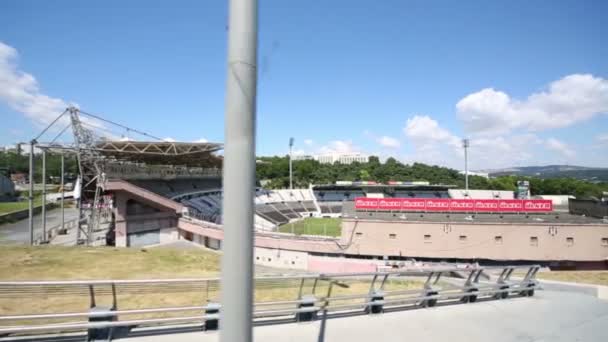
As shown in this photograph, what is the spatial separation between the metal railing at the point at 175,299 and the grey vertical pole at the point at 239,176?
2457 mm

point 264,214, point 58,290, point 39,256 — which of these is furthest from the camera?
point 264,214

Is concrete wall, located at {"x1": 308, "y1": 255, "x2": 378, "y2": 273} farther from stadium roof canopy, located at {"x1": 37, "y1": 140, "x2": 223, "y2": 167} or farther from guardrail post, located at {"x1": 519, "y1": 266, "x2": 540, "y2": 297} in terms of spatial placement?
guardrail post, located at {"x1": 519, "y1": 266, "x2": 540, "y2": 297}

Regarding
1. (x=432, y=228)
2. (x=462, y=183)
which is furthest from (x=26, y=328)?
(x=462, y=183)

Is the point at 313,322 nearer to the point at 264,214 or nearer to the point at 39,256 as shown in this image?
the point at 39,256

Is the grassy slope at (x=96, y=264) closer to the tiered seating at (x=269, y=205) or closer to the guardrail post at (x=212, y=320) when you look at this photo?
the guardrail post at (x=212, y=320)

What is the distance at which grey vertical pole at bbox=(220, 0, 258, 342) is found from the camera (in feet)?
6.12

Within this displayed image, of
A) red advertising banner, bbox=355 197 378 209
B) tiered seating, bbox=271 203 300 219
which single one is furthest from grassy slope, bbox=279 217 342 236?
tiered seating, bbox=271 203 300 219

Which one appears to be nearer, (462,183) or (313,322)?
(313,322)

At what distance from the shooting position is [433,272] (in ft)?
17.5

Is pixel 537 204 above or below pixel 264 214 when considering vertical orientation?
above

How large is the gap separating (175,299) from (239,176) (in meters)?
3.99

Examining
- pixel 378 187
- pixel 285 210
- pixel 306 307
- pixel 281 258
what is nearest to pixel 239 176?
pixel 306 307

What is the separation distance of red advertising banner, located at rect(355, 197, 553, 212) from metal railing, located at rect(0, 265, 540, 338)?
24531 millimetres

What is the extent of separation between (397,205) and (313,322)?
28.3 metres
